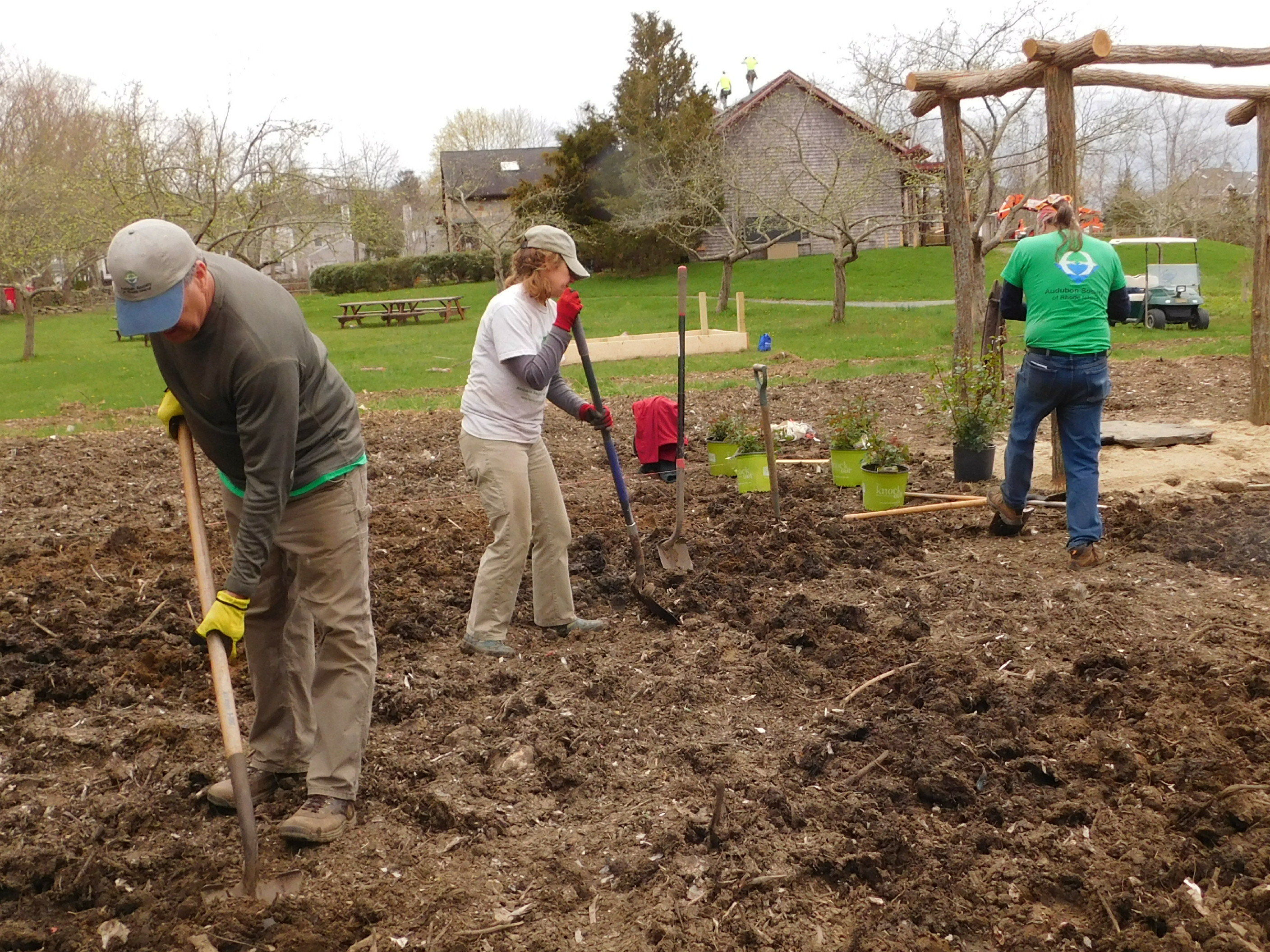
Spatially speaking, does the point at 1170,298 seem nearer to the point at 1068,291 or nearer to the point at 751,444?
the point at 751,444

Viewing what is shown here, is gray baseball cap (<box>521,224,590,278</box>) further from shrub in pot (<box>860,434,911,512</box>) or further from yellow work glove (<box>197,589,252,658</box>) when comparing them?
shrub in pot (<box>860,434,911,512</box>)

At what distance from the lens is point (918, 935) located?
278 cm

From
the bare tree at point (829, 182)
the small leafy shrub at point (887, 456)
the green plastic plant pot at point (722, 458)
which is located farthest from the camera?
the bare tree at point (829, 182)

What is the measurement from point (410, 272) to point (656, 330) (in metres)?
21.0

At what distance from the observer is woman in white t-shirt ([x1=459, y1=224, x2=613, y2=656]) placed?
184 inches

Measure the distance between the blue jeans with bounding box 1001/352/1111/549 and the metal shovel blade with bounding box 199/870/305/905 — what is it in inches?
169

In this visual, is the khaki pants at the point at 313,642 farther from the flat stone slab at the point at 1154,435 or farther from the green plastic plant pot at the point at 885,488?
the flat stone slab at the point at 1154,435

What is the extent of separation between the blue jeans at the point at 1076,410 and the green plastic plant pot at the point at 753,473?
2036 millimetres

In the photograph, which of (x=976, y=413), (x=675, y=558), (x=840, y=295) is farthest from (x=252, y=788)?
(x=840, y=295)

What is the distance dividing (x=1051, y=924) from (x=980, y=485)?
522 centimetres

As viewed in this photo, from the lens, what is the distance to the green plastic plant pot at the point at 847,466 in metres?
7.61

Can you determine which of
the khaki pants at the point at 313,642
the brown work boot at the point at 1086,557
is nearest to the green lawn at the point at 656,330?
Result: the brown work boot at the point at 1086,557

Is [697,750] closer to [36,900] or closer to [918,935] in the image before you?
[918,935]

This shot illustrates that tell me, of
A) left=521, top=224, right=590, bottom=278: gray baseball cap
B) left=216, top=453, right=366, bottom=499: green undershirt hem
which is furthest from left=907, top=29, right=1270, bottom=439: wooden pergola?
left=216, top=453, right=366, bottom=499: green undershirt hem
